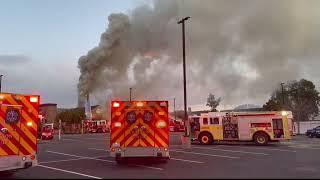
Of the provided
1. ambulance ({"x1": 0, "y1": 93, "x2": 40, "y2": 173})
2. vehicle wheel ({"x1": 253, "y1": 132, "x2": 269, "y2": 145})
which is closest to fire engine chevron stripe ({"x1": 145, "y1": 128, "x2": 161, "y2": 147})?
ambulance ({"x1": 0, "y1": 93, "x2": 40, "y2": 173})

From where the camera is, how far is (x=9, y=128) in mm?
11805

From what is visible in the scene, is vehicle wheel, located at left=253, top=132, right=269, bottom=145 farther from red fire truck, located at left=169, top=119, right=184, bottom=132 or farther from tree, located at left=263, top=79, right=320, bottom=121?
tree, located at left=263, top=79, right=320, bottom=121

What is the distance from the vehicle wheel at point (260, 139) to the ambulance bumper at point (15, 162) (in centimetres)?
2034

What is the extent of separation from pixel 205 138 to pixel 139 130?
15377mm

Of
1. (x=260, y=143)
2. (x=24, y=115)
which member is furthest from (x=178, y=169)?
(x=260, y=143)

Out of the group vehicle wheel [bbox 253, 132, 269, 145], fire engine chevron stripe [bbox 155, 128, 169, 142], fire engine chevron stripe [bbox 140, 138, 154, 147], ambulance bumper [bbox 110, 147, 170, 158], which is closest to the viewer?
ambulance bumper [bbox 110, 147, 170, 158]

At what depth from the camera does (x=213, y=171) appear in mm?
13227

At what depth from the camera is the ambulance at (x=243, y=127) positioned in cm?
2902

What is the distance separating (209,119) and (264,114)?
4222 mm

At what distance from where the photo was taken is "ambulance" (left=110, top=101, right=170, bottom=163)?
15367mm

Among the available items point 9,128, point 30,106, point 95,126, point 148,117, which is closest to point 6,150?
point 9,128

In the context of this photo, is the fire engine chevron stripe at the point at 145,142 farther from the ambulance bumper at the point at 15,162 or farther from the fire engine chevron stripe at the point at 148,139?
the ambulance bumper at the point at 15,162

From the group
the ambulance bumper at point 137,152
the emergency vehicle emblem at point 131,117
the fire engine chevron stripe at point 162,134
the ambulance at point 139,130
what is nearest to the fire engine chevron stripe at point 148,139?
the ambulance at point 139,130

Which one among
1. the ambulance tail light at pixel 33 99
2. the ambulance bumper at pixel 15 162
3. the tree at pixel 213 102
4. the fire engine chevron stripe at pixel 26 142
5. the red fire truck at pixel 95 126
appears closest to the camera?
the ambulance bumper at pixel 15 162
